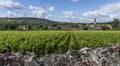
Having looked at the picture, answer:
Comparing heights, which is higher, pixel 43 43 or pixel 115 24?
pixel 43 43

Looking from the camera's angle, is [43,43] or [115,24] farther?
[115,24]

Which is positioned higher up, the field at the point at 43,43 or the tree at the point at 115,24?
the field at the point at 43,43

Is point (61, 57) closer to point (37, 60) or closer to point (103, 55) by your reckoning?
point (37, 60)

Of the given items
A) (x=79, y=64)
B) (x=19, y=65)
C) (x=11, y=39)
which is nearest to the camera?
(x=19, y=65)

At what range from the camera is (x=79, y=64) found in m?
3.63

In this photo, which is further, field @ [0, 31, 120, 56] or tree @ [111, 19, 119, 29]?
tree @ [111, 19, 119, 29]

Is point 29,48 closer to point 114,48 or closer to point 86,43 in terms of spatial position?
point 86,43

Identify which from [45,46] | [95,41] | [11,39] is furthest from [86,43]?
[11,39]

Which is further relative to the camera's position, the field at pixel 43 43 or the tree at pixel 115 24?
A: the tree at pixel 115 24

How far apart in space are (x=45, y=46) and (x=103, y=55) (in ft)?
91.9

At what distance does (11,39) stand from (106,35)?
1546 cm

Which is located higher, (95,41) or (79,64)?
(79,64)

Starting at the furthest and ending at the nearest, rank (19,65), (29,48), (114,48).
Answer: (29,48)
(114,48)
(19,65)

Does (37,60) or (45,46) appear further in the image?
(45,46)
